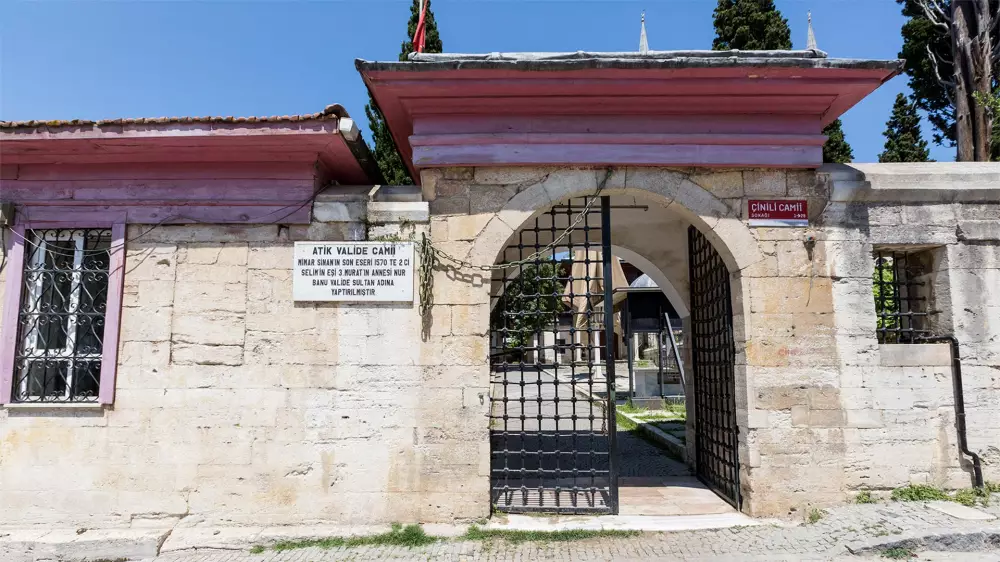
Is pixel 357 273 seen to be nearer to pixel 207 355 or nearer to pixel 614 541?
pixel 207 355

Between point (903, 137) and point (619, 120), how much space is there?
575 inches

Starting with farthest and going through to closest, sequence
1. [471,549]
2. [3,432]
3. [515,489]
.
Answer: [515,489] → [3,432] → [471,549]

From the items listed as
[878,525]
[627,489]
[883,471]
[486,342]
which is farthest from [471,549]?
[883,471]

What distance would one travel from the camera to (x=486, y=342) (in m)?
4.51

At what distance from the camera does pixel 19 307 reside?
179 inches

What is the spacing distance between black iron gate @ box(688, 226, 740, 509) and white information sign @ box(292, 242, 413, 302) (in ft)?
8.92

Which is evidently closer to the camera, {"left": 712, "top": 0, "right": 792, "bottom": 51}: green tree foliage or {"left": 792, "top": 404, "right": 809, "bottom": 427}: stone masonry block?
{"left": 792, "top": 404, "right": 809, "bottom": 427}: stone masonry block

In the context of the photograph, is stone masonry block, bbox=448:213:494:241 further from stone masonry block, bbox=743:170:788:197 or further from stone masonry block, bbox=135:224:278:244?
stone masonry block, bbox=743:170:788:197

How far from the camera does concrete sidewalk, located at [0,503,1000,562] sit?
Result: 3.86m

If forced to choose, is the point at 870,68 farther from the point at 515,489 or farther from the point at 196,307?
the point at 196,307

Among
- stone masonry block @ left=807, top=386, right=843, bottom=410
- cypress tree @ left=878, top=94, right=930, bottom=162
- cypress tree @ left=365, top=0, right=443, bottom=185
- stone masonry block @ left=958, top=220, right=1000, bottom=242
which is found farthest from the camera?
cypress tree @ left=878, top=94, right=930, bottom=162

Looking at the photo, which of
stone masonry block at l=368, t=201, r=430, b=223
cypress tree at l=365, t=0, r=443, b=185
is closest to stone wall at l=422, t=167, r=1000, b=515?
stone masonry block at l=368, t=201, r=430, b=223

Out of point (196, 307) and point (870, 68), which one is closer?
point (870, 68)

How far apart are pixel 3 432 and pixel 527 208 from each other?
171 inches
